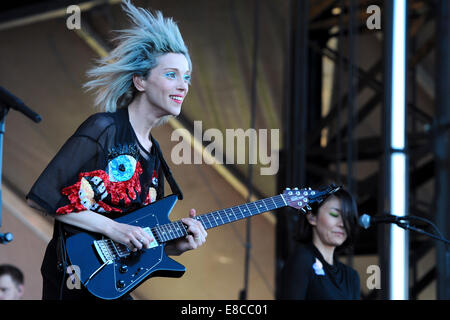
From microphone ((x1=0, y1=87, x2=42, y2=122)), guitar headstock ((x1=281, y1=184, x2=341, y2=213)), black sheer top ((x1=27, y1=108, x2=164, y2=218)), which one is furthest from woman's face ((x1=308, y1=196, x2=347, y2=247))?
microphone ((x1=0, y1=87, x2=42, y2=122))

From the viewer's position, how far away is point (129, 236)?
7.84 feet

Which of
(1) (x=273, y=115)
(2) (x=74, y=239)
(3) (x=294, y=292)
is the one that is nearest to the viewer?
(2) (x=74, y=239)

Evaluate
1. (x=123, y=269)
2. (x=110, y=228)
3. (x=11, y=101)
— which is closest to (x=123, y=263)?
(x=123, y=269)

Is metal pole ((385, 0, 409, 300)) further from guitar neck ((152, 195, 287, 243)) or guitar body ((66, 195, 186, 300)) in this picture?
guitar body ((66, 195, 186, 300))

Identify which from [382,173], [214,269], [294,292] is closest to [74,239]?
[294,292]

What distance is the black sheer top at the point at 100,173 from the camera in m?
2.33

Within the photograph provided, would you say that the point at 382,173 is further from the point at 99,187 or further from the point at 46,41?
the point at 46,41

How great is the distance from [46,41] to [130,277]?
4047 millimetres

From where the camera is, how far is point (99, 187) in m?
2.41

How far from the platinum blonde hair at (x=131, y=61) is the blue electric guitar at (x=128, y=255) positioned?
0.44m

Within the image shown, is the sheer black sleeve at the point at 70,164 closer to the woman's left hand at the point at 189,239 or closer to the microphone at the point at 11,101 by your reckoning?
the microphone at the point at 11,101

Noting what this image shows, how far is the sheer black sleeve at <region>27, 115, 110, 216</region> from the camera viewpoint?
2311 mm

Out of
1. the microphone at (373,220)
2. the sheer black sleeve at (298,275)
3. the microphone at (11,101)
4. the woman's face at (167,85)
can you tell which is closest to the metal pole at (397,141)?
the sheer black sleeve at (298,275)

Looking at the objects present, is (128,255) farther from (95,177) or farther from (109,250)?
(95,177)
